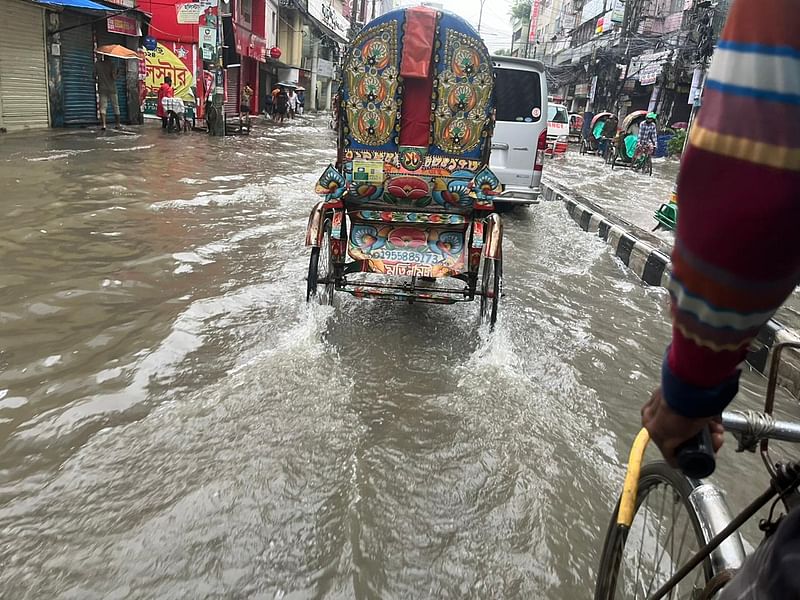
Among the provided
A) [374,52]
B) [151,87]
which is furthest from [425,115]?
[151,87]

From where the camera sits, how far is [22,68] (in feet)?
46.4

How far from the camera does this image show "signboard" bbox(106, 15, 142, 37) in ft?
56.8

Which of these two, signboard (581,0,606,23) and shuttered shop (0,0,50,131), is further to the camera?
signboard (581,0,606,23)

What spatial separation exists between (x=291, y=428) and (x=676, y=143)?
23844mm

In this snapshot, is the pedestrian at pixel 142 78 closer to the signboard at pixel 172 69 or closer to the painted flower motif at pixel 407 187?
the signboard at pixel 172 69

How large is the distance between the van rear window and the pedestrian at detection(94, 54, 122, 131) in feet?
39.7

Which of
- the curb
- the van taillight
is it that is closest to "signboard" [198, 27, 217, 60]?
the curb

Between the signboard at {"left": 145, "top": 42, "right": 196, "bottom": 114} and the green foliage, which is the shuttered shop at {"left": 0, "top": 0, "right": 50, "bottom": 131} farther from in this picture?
the green foliage

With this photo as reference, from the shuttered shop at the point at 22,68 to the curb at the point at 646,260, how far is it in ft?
39.2

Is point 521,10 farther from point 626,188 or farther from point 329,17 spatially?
point 626,188

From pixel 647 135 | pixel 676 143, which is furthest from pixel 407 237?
pixel 676 143

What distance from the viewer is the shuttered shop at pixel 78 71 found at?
623 inches

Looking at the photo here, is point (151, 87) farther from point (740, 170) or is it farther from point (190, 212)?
point (740, 170)

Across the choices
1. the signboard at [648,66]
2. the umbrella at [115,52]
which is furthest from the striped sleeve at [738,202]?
the signboard at [648,66]
